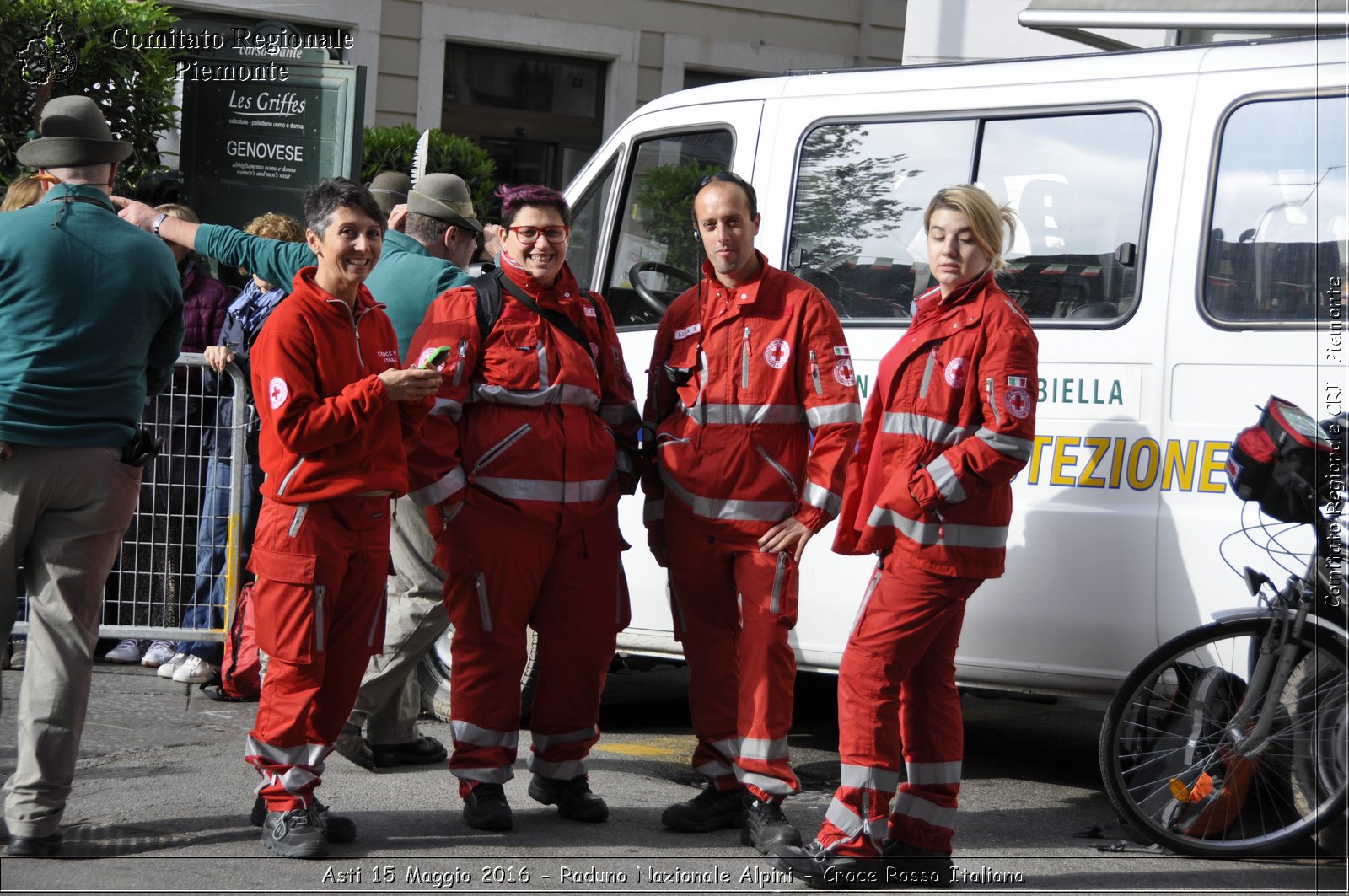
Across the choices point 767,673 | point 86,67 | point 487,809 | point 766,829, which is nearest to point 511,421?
point 767,673

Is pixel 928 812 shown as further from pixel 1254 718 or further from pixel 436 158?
pixel 436 158

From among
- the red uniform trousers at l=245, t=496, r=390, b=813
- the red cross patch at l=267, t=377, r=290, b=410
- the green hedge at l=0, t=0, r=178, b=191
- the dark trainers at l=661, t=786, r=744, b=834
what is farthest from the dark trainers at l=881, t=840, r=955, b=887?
the green hedge at l=0, t=0, r=178, b=191

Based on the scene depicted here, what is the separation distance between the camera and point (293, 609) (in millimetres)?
4438

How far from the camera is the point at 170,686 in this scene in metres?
6.82

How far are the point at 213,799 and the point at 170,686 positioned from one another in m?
1.93

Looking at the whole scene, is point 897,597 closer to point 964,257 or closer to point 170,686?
point 964,257

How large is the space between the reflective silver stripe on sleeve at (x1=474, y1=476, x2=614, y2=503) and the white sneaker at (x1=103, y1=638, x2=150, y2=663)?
10.7 ft

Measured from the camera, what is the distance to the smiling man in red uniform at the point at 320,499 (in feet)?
14.4

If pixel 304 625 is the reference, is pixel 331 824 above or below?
below

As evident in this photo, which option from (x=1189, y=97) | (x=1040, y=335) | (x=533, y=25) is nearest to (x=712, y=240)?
(x=1040, y=335)

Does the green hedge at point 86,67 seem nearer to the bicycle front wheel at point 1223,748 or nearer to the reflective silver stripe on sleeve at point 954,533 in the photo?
the reflective silver stripe on sleeve at point 954,533

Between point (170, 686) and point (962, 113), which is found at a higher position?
point (962, 113)

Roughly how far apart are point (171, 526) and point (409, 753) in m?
2.00

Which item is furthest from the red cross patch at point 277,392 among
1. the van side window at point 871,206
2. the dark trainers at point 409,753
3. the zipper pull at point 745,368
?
the van side window at point 871,206
